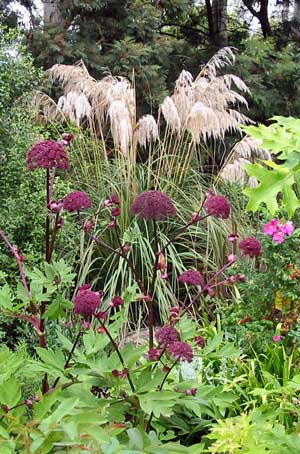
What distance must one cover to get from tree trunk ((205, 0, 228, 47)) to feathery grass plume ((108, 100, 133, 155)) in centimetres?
578

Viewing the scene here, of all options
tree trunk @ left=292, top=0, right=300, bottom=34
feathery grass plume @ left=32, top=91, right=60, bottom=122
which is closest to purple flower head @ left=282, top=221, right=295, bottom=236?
feathery grass plume @ left=32, top=91, right=60, bottom=122

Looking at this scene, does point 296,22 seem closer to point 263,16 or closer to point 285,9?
point 285,9

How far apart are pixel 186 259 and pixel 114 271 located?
28.5 inches

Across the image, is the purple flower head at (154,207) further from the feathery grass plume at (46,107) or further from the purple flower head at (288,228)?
the feathery grass plume at (46,107)

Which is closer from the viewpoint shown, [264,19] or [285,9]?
[285,9]

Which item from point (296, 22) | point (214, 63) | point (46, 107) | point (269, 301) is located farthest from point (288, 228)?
point (296, 22)

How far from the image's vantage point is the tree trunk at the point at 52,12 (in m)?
7.68

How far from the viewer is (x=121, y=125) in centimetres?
459

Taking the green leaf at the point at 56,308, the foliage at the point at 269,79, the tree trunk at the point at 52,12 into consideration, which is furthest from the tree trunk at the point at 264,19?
the green leaf at the point at 56,308

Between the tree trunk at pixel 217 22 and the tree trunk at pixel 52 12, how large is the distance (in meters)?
3.12

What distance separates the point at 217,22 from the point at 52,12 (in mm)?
3586

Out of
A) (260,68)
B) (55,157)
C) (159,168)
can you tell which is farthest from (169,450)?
(260,68)

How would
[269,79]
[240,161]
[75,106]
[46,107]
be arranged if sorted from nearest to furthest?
[75,106]
[240,161]
[46,107]
[269,79]

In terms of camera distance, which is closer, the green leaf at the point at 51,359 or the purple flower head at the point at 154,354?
the green leaf at the point at 51,359
